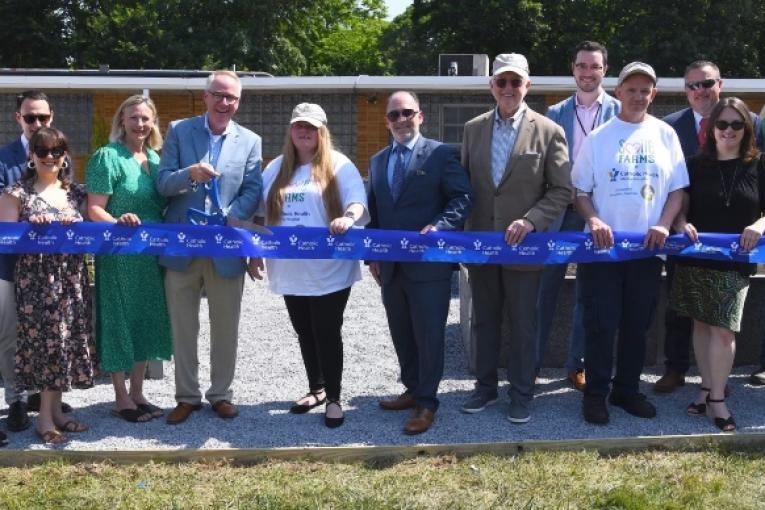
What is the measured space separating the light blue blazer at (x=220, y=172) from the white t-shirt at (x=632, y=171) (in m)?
2.13

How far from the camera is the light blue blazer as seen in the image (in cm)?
597

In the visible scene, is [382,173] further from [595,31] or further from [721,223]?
[595,31]

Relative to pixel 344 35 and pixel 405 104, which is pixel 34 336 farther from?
pixel 344 35

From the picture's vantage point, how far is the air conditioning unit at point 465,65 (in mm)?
18297

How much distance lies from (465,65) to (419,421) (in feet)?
44.7

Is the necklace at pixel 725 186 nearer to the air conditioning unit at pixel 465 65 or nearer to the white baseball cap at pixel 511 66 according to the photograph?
the white baseball cap at pixel 511 66

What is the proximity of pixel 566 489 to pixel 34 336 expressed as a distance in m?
3.21

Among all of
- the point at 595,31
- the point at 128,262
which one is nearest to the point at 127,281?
the point at 128,262

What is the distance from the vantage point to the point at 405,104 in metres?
5.89

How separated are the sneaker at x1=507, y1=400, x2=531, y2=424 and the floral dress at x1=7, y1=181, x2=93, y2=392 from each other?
2667 mm

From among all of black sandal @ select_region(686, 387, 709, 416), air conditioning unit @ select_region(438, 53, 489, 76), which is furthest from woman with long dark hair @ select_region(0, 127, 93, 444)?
air conditioning unit @ select_region(438, 53, 489, 76)

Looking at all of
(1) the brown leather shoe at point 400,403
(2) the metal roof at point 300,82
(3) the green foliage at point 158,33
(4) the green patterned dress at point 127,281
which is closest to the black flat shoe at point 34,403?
(4) the green patterned dress at point 127,281

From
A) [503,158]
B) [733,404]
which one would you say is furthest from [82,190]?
[733,404]

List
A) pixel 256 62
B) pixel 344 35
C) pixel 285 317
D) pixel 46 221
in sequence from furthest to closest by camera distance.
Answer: pixel 344 35
pixel 256 62
pixel 285 317
pixel 46 221
